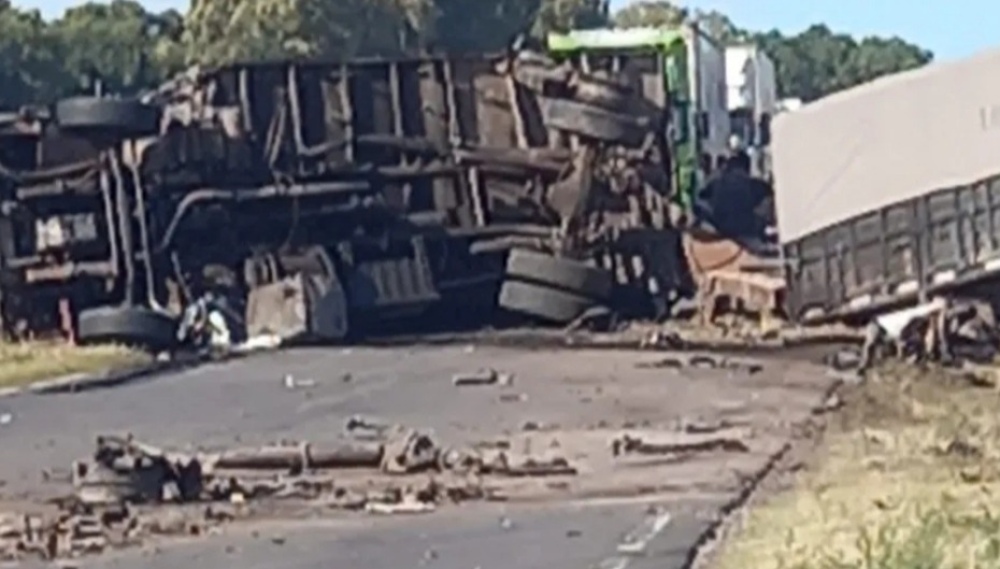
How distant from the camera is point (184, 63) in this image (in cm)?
9075

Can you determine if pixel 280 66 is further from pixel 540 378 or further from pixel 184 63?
pixel 184 63

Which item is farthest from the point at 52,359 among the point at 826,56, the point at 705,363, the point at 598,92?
the point at 826,56

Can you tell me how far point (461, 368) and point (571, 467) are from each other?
1105 cm

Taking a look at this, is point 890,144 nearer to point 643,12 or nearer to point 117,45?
point 117,45

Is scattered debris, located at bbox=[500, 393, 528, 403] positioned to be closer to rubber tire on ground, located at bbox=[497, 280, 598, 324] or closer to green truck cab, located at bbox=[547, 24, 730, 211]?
rubber tire on ground, located at bbox=[497, 280, 598, 324]

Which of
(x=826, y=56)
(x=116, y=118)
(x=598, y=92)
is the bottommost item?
(x=826, y=56)

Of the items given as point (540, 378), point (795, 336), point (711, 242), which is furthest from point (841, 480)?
point (711, 242)

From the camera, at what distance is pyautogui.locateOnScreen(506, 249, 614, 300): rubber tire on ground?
37.5m

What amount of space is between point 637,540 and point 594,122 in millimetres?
22548

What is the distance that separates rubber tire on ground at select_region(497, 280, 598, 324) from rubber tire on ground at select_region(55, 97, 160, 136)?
4823mm

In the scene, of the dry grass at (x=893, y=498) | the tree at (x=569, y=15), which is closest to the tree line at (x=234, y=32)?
the tree at (x=569, y=15)

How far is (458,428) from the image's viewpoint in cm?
2370

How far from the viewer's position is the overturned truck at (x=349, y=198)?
37.8 meters

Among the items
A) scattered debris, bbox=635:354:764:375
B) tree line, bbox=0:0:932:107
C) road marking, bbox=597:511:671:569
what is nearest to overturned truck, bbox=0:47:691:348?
scattered debris, bbox=635:354:764:375
